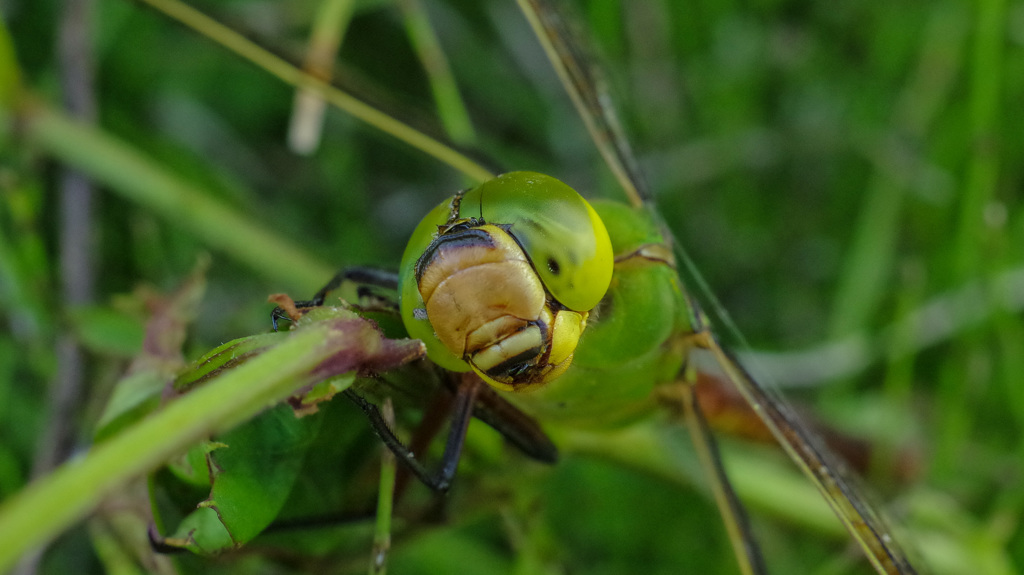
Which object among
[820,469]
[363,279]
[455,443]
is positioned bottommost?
[820,469]

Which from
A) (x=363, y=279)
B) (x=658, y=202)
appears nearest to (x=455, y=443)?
(x=363, y=279)

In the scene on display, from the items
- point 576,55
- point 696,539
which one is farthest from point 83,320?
point 696,539

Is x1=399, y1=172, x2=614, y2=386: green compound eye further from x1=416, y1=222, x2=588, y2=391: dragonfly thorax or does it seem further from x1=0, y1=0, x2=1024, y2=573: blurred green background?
x1=0, y1=0, x2=1024, y2=573: blurred green background

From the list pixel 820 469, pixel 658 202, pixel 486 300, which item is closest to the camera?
pixel 486 300

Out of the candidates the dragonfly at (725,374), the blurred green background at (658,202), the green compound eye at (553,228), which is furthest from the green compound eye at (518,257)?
the blurred green background at (658,202)

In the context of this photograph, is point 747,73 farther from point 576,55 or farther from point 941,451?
point 576,55

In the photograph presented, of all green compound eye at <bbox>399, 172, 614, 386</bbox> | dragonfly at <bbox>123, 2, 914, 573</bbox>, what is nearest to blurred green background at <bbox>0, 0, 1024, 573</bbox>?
dragonfly at <bbox>123, 2, 914, 573</bbox>

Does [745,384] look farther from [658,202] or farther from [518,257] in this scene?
[658,202]

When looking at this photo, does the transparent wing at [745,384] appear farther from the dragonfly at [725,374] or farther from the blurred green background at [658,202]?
the blurred green background at [658,202]
